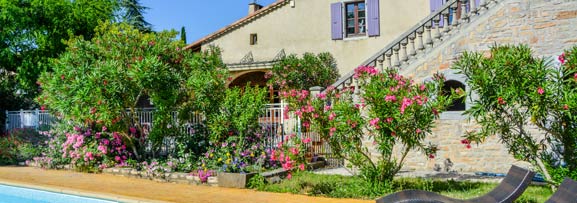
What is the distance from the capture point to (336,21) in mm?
18484

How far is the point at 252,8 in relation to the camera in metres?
23.6

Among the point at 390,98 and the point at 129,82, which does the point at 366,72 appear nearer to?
the point at 390,98

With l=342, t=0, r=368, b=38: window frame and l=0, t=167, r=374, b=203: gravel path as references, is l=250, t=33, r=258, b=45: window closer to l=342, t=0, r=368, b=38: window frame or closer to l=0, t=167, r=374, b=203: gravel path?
l=342, t=0, r=368, b=38: window frame

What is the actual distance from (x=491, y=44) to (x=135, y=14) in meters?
29.1

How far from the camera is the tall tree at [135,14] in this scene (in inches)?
1368

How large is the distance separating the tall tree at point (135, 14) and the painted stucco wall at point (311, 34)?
15.2m

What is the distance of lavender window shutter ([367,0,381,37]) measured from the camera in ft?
58.5

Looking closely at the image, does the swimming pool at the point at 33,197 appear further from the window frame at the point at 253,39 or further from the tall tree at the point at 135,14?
the tall tree at the point at 135,14

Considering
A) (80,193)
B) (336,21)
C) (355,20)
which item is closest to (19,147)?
(80,193)

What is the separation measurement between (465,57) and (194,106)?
22.1 ft

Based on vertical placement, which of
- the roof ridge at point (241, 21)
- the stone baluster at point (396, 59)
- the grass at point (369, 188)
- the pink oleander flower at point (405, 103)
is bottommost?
the grass at point (369, 188)

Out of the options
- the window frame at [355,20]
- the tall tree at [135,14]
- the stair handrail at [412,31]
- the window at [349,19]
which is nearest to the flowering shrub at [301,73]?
the window at [349,19]

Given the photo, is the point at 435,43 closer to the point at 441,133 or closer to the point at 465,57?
the point at 441,133

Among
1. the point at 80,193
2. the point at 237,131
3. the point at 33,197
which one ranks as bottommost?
the point at 33,197
